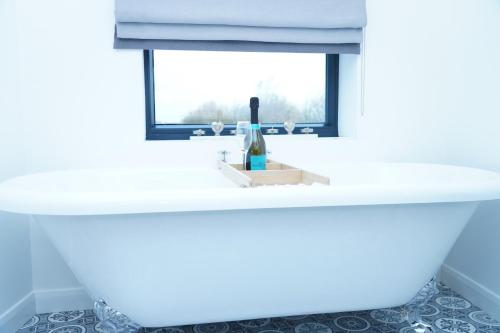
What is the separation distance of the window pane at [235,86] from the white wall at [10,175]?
672 mm

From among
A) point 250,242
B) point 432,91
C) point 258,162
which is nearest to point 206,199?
point 250,242

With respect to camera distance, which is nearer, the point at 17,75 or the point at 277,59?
the point at 17,75

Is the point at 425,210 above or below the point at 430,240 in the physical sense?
above

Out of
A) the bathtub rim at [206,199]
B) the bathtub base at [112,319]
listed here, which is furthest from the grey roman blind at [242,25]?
the bathtub base at [112,319]

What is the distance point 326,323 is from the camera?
5.86ft

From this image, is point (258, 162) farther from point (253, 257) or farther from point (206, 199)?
point (206, 199)

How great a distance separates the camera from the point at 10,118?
174 cm

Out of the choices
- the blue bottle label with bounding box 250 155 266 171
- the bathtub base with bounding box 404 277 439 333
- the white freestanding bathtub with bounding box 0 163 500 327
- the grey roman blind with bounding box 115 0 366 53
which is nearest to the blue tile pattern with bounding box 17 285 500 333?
the bathtub base with bounding box 404 277 439 333

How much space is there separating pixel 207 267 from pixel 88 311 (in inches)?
34.8

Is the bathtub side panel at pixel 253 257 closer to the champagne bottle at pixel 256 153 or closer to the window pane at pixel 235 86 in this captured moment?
the champagne bottle at pixel 256 153

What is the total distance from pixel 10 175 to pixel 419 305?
5.27ft

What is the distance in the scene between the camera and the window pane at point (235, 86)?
2.27m

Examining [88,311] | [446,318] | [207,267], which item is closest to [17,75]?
[88,311]

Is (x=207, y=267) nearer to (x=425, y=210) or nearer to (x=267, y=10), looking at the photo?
(x=425, y=210)
